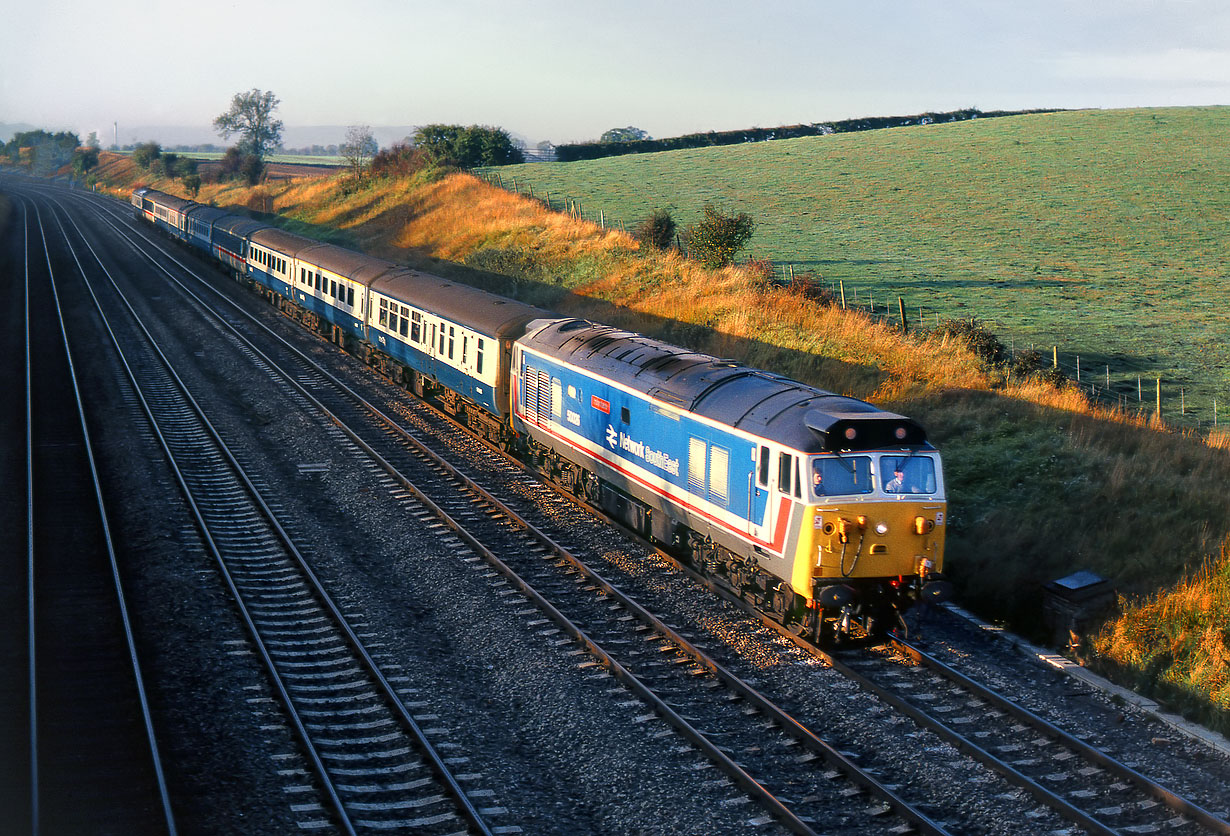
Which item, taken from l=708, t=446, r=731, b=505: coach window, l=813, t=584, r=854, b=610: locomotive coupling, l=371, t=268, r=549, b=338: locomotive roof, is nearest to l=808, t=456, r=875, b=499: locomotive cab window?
l=813, t=584, r=854, b=610: locomotive coupling

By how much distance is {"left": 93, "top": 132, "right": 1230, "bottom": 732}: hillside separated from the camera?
15906 millimetres

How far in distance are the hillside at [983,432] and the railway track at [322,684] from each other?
9345 mm

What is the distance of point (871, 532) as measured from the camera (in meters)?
13.4

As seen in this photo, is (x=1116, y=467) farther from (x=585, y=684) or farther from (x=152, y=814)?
(x=152, y=814)

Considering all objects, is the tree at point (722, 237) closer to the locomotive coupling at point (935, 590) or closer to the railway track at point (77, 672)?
the railway track at point (77, 672)

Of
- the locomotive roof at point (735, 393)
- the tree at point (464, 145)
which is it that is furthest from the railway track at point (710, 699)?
the tree at point (464, 145)

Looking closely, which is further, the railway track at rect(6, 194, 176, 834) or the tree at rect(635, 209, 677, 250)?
the tree at rect(635, 209, 677, 250)

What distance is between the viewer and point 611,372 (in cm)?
1859

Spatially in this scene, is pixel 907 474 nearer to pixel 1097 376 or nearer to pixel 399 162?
pixel 1097 376

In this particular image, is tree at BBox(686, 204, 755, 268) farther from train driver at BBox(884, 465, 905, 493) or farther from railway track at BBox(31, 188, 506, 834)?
train driver at BBox(884, 465, 905, 493)

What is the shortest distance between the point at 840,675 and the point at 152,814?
8.43 metres

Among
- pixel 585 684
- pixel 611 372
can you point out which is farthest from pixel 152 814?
pixel 611 372

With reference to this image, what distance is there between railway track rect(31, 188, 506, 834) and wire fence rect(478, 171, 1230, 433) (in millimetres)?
17052

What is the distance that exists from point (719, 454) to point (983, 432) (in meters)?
8.55
